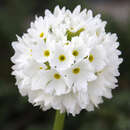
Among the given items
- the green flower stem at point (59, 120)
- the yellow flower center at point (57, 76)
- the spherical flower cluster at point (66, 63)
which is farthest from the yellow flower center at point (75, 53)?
the green flower stem at point (59, 120)

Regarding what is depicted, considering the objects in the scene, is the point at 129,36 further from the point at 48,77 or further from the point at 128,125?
the point at 48,77

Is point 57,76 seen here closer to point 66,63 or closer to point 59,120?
point 66,63

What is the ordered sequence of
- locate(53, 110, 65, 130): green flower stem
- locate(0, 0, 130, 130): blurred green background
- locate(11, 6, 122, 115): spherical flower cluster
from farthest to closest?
locate(0, 0, 130, 130): blurred green background, locate(53, 110, 65, 130): green flower stem, locate(11, 6, 122, 115): spherical flower cluster

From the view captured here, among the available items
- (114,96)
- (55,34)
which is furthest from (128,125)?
(55,34)

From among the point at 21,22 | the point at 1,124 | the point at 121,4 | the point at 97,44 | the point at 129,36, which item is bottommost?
the point at 97,44

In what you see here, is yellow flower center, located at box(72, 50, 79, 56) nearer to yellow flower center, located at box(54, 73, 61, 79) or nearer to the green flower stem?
yellow flower center, located at box(54, 73, 61, 79)

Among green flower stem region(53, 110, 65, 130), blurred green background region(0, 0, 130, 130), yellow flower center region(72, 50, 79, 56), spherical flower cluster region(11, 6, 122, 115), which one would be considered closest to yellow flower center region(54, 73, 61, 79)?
spherical flower cluster region(11, 6, 122, 115)

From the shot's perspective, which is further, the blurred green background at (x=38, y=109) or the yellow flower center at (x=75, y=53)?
the blurred green background at (x=38, y=109)

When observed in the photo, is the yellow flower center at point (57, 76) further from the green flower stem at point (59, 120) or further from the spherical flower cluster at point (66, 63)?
the green flower stem at point (59, 120)
